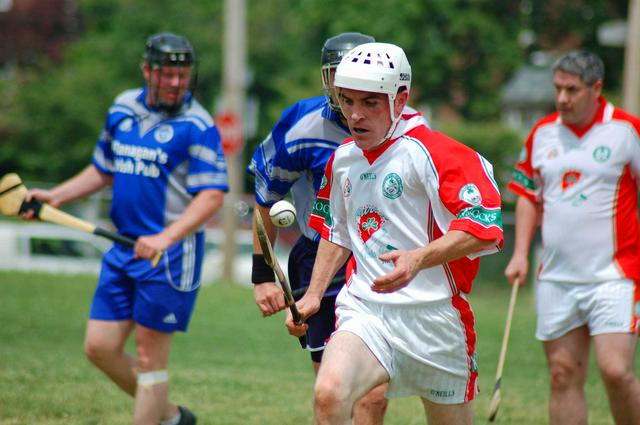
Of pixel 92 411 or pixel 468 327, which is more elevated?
pixel 468 327

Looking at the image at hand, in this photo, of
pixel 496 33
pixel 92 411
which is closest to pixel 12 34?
pixel 496 33

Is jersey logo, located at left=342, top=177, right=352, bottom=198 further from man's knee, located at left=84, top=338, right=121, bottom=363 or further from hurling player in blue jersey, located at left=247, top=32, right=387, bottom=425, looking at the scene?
man's knee, located at left=84, top=338, right=121, bottom=363

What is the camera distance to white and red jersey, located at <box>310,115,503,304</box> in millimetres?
4250

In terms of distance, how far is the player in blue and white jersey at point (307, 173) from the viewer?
5.09 m

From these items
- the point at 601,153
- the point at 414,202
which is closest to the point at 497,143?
the point at 601,153

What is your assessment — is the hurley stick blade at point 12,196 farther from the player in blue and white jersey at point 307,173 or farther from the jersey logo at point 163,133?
the player in blue and white jersey at point 307,173

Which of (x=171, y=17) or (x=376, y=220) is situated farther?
(x=171, y=17)

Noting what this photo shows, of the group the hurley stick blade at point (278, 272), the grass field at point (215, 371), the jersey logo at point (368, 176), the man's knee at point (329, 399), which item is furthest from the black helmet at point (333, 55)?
the grass field at point (215, 371)

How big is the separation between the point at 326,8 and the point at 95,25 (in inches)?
670

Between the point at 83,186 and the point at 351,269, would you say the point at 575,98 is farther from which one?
the point at 83,186

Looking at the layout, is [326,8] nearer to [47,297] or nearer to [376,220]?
[47,297]

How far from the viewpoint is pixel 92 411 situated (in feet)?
23.0

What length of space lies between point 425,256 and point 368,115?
68 centimetres

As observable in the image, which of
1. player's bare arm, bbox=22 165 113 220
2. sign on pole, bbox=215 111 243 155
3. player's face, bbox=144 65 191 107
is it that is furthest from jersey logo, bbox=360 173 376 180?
sign on pole, bbox=215 111 243 155
